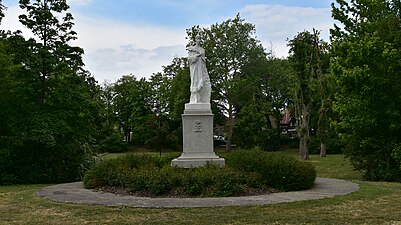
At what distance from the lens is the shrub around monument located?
1323cm

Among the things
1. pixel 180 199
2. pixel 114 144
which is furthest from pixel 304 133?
pixel 180 199

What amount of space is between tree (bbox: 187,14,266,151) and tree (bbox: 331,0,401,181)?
2661cm

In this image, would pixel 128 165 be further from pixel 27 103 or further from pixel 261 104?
pixel 261 104

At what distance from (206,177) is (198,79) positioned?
4.55 m

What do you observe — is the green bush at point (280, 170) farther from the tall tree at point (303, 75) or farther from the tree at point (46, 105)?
the tall tree at point (303, 75)

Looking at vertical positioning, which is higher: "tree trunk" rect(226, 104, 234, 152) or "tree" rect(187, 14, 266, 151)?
"tree" rect(187, 14, 266, 151)

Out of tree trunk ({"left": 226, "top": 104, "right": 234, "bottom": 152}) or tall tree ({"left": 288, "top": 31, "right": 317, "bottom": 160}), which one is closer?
tall tree ({"left": 288, "top": 31, "right": 317, "bottom": 160})

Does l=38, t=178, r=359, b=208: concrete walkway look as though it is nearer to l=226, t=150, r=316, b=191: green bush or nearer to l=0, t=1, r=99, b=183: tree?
l=226, t=150, r=316, b=191: green bush

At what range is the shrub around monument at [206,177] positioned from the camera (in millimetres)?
13227

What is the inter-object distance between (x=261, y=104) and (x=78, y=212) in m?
41.8

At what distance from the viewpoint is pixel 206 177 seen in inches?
529

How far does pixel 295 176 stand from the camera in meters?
14.5

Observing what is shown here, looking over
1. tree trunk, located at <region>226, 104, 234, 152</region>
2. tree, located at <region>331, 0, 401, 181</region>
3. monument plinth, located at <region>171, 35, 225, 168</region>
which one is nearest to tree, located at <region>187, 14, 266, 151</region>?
tree trunk, located at <region>226, 104, 234, 152</region>

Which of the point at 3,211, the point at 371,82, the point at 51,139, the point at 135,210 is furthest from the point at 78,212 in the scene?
the point at 371,82
